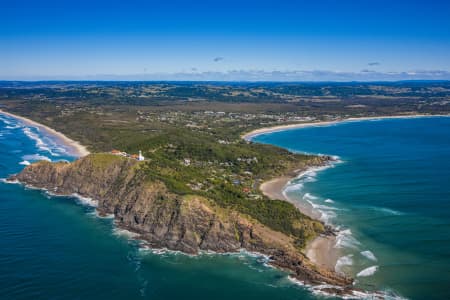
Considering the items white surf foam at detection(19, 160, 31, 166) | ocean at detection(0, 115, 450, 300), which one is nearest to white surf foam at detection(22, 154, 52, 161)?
white surf foam at detection(19, 160, 31, 166)

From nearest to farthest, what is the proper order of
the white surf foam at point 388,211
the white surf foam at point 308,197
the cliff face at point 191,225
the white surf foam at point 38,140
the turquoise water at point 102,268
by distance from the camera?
1. the turquoise water at point 102,268
2. the cliff face at point 191,225
3. the white surf foam at point 388,211
4. the white surf foam at point 308,197
5. the white surf foam at point 38,140

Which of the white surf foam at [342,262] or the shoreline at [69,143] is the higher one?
the shoreline at [69,143]

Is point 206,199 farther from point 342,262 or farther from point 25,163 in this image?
point 25,163

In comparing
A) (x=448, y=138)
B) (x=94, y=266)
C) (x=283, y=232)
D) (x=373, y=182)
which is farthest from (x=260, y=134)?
(x=94, y=266)

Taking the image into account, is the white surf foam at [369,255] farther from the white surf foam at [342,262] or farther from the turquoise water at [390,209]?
the white surf foam at [342,262]

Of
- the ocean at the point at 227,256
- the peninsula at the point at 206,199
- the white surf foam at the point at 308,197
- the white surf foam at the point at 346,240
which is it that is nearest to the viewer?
the ocean at the point at 227,256

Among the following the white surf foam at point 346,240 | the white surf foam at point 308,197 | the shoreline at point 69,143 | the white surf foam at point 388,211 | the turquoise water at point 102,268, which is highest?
the shoreline at point 69,143

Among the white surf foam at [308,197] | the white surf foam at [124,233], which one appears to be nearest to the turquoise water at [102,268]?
the white surf foam at [124,233]
